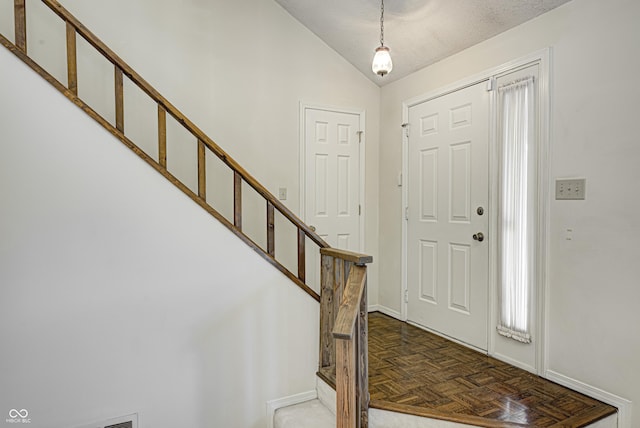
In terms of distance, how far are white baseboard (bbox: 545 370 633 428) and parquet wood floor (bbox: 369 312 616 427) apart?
0.11 feet

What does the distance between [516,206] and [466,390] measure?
1.23m

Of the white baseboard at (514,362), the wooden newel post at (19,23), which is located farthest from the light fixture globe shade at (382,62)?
the white baseboard at (514,362)

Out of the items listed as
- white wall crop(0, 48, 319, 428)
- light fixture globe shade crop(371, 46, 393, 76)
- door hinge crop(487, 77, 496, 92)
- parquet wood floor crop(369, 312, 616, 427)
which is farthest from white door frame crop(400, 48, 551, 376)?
white wall crop(0, 48, 319, 428)

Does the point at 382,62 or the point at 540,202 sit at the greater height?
the point at 382,62

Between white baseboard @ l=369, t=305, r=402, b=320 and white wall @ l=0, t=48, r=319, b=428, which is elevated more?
white wall @ l=0, t=48, r=319, b=428

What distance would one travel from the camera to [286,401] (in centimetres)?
246

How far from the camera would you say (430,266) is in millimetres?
3354

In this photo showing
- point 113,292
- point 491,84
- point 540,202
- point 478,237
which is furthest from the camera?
point 478,237

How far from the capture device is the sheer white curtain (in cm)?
253

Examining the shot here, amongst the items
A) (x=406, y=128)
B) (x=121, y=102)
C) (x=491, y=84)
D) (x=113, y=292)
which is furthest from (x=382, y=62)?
(x=113, y=292)

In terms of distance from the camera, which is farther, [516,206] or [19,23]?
[516,206]

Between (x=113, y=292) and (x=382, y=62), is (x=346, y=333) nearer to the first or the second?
(x=113, y=292)

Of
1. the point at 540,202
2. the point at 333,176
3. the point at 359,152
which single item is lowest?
the point at 540,202

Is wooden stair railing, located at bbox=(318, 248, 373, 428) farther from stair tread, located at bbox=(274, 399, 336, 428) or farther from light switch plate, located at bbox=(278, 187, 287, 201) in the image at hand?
light switch plate, located at bbox=(278, 187, 287, 201)
